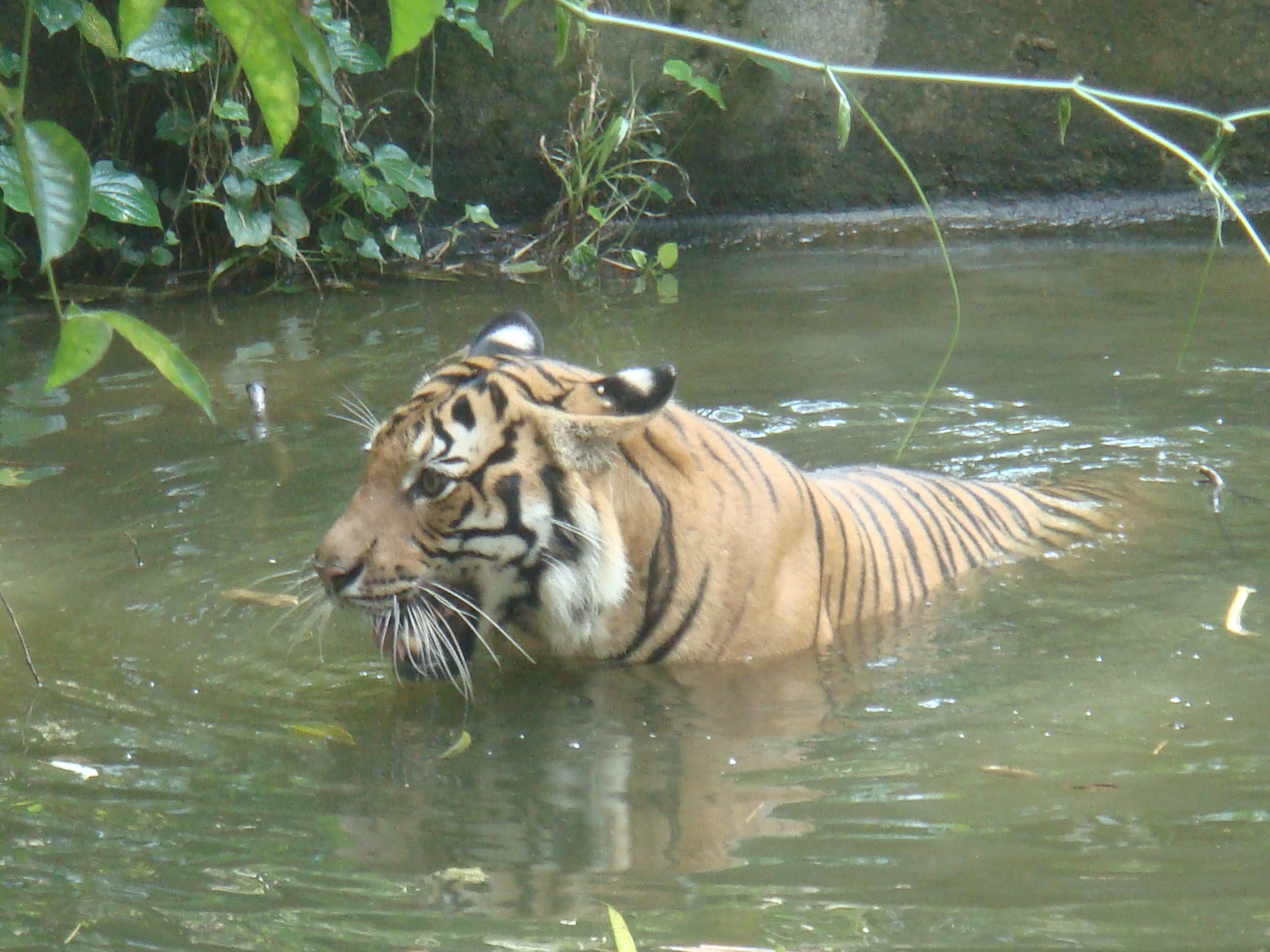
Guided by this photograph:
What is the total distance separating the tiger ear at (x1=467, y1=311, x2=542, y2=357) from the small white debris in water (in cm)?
120

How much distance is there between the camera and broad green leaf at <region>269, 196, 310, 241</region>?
760cm

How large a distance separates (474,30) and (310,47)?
24.5 ft

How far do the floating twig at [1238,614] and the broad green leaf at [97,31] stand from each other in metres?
4.15

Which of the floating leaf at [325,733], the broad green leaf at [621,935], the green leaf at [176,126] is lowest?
the floating leaf at [325,733]

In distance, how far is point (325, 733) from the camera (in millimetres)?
2912

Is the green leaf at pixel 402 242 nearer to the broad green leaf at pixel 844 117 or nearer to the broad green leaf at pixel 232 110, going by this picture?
the broad green leaf at pixel 232 110

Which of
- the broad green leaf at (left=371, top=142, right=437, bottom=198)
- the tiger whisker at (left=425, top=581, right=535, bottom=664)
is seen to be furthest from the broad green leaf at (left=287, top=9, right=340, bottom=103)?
the broad green leaf at (left=371, top=142, right=437, bottom=198)

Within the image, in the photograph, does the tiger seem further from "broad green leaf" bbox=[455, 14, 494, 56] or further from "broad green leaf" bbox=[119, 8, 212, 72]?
"broad green leaf" bbox=[455, 14, 494, 56]

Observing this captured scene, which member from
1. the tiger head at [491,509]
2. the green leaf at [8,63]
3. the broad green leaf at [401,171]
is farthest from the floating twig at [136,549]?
the broad green leaf at [401,171]

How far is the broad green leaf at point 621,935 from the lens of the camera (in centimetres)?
184

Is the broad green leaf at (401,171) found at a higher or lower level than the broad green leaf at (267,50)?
lower

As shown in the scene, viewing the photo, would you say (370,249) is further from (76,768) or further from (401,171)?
(76,768)

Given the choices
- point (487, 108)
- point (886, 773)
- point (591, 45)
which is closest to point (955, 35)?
point (591, 45)

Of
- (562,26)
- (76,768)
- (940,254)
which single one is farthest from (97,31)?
(562,26)
